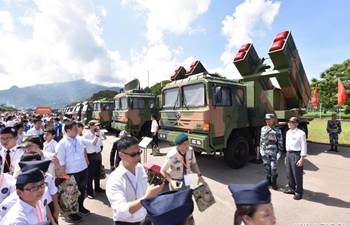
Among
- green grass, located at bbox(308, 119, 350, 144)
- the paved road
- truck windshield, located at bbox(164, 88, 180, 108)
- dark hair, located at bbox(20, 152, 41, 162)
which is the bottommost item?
the paved road

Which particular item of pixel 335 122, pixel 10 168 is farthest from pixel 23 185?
pixel 335 122

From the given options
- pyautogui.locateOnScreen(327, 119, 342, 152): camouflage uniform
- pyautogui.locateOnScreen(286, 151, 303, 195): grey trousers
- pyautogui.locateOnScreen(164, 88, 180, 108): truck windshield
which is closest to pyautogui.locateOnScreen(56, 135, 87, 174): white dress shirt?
pyautogui.locateOnScreen(164, 88, 180, 108): truck windshield

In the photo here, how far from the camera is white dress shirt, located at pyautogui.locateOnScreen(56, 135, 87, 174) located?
3562mm

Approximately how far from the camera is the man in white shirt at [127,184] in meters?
1.86

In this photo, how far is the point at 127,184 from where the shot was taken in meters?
Answer: 1.94

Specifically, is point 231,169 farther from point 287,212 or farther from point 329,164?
point 329,164

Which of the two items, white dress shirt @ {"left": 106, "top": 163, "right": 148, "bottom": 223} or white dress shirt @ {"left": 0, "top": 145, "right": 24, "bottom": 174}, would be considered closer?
white dress shirt @ {"left": 106, "top": 163, "right": 148, "bottom": 223}

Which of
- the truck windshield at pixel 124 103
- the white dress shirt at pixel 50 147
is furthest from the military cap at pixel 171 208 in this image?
the truck windshield at pixel 124 103

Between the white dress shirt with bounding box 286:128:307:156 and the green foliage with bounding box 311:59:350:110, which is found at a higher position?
the green foliage with bounding box 311:59:350:110

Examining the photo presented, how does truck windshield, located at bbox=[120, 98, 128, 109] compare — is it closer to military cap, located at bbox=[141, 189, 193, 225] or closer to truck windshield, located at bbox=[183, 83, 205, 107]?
truck windshield, located at bbox=[183, 83, 205, 107]

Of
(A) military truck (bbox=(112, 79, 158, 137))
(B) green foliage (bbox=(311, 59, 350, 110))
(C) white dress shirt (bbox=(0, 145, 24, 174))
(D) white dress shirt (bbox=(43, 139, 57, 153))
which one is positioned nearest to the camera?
(C) white dress shirt (bbox=(0, 145, 24, 174))

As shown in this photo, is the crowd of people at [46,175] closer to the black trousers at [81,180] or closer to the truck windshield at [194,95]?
the black trousers at [81,180]

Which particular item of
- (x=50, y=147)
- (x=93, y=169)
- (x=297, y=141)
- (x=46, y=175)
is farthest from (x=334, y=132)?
(x=46, y=175)

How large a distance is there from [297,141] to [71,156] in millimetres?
4218
